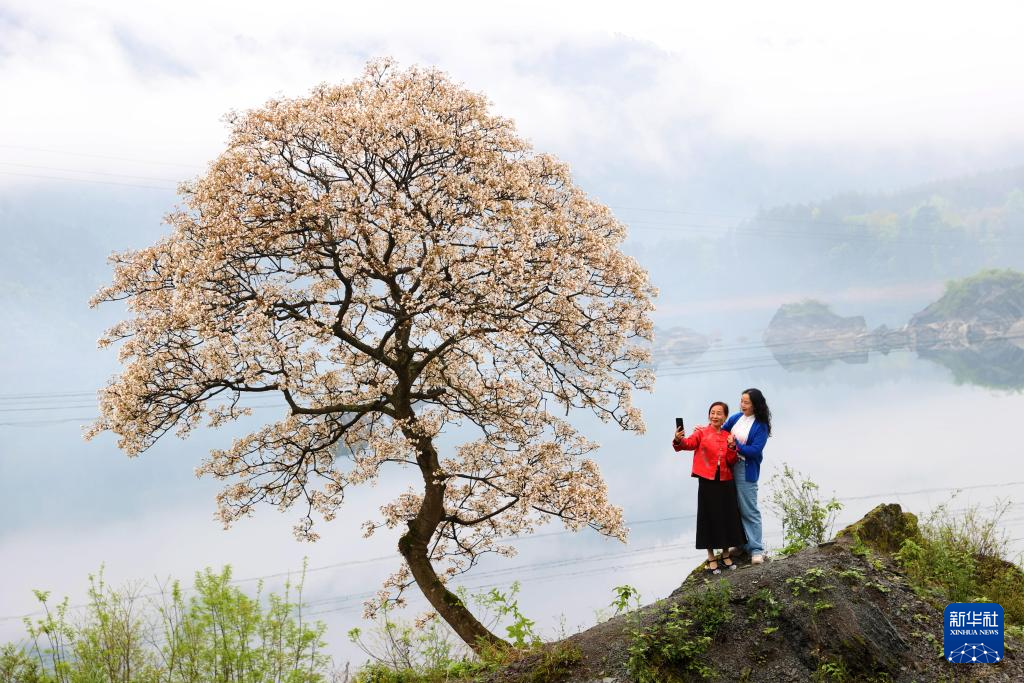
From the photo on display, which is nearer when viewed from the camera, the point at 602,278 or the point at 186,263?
the point at 186,263

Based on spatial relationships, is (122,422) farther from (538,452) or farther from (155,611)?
(538,452)

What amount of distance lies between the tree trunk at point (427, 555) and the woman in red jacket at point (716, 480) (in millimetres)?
5080

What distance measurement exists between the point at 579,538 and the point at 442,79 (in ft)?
449

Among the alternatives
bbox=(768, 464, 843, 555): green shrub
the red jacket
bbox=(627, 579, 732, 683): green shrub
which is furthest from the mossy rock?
bbox=(627, 579, 732, 683): green shrub

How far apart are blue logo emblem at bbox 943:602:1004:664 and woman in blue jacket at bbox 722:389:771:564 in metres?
2.33

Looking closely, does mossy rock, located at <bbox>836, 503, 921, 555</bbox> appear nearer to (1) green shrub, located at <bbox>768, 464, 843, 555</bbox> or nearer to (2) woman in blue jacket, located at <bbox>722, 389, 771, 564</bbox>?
(1) green shrub, located at <bbox>768, 464, 843, 555</bbox>

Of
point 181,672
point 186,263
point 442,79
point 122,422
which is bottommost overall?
point 181,672

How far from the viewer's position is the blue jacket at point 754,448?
11414 mm

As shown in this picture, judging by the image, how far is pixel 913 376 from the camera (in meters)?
183

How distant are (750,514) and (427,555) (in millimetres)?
6809

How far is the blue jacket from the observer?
1141cm

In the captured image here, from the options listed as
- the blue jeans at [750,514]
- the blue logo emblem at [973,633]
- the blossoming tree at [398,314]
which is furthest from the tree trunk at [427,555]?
the blue logo emblem at [973,633]

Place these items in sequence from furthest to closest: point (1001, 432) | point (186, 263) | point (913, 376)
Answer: point (913, 376)
point (1001, 432)
point (186, 263)

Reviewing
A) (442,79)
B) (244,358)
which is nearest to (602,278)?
(442,79)
